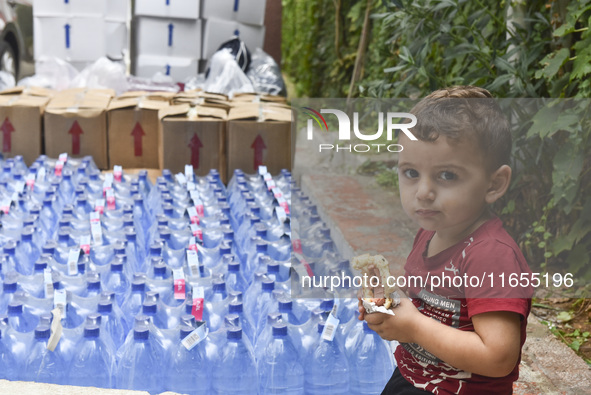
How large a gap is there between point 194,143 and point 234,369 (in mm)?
2662

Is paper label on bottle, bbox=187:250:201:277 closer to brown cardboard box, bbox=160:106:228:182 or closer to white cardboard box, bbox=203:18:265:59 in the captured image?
brown cardboard box, bbox=160:106:228:182

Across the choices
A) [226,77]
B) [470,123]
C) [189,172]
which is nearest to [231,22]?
[226,77]

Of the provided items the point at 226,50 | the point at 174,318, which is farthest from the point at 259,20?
the point at 174,318

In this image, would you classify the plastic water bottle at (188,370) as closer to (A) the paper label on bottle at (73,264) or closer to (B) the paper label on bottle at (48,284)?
(B) the paper label on bottle at (48,284)

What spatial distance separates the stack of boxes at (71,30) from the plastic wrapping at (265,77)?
1.60 meters

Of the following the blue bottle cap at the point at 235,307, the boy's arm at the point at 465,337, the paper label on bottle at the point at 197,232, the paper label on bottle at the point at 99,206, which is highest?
the boy's arm at the point at 465,337

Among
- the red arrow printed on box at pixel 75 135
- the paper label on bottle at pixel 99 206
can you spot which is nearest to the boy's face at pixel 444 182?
the paper label on bottle at pixel 99 206

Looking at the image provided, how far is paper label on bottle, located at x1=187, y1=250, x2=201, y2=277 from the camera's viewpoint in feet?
8.55

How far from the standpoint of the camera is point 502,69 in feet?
11.8

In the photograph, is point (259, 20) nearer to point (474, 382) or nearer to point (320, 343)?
point (320, 343)

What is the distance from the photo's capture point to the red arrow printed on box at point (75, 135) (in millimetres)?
4766

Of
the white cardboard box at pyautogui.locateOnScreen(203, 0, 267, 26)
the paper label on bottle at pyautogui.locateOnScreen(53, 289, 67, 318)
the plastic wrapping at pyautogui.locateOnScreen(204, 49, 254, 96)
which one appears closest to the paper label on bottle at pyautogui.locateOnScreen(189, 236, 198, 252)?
the paper label on bottle at pyautogui.locateOnScreen(53, 289, 67, 318)

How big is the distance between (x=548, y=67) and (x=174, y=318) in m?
1.96

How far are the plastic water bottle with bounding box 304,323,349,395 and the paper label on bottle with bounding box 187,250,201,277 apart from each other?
0.67m
